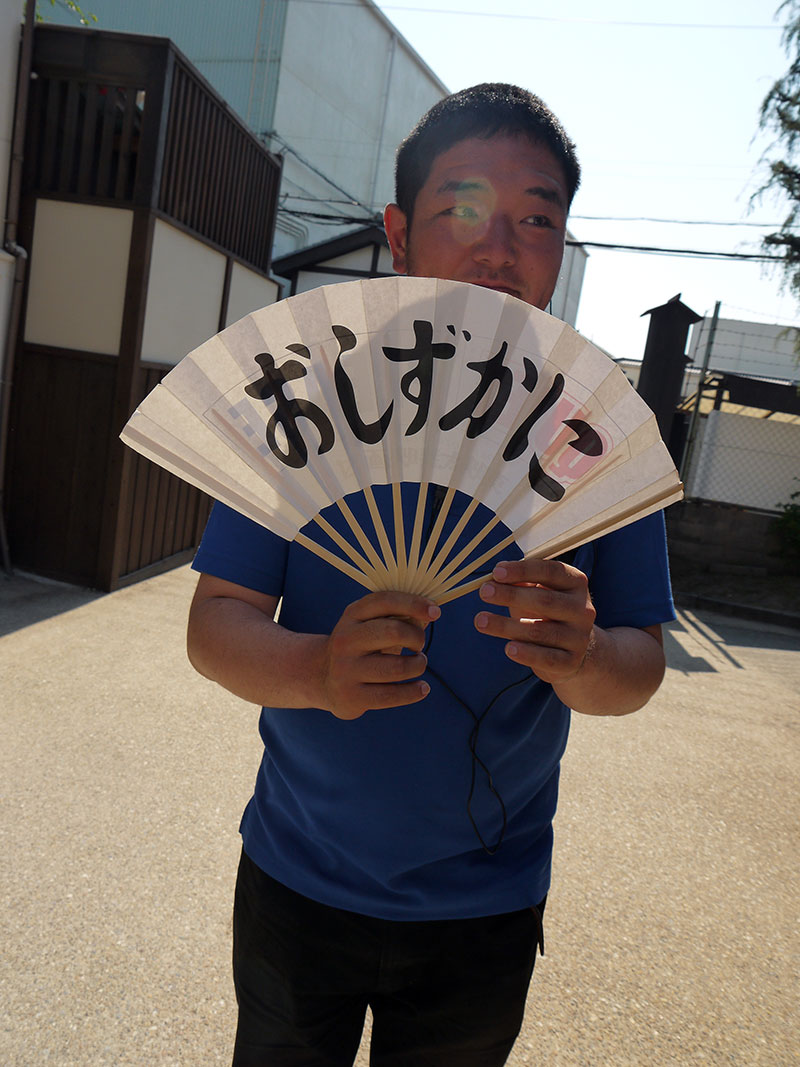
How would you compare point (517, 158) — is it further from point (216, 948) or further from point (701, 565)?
point (701, 565)

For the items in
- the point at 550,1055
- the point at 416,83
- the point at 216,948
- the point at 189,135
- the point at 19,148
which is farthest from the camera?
the point at 416,83

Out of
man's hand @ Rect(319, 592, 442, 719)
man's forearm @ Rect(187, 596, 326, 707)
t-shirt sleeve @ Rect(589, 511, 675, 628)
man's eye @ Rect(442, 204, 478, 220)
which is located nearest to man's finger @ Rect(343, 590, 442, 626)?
man's hand @ Rect(319, 592, 442, 719)

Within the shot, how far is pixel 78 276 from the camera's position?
6.41 meters

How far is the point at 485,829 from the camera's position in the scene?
1140 mm

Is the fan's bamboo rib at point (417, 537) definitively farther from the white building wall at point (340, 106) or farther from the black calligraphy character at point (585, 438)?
the white building wall at point (340, 106)

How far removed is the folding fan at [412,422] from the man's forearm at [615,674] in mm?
152

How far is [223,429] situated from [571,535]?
0.44 m

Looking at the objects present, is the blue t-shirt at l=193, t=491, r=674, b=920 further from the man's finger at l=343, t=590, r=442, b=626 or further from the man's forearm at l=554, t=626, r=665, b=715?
the man's finger at l=343, t=590, r=442, b=626

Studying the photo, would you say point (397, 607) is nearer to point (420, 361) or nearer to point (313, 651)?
point (313, 651)

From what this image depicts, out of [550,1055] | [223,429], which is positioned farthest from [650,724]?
[223,429]

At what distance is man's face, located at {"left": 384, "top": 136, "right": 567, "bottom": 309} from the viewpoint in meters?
1.13

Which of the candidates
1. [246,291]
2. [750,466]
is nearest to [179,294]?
[246,291]

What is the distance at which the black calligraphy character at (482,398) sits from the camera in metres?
0.94

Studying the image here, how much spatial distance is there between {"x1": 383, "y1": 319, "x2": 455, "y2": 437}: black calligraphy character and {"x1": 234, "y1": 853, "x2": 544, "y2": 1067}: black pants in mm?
696
